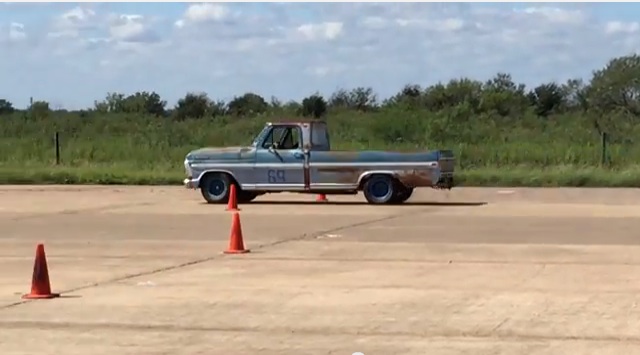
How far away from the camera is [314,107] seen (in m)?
70.4

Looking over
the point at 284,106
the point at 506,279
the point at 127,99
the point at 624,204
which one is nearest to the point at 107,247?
the point at 506,279

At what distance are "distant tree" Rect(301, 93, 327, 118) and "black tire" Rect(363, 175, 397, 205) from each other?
135 ft

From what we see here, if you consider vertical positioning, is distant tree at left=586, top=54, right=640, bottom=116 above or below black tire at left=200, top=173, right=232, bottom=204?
above

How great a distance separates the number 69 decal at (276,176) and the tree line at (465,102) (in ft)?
103

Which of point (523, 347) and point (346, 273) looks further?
point (346, 273)

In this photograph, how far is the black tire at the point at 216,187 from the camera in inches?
1082

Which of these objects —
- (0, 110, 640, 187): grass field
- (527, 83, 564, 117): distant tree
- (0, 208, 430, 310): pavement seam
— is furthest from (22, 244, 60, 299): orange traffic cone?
(527, 83, 564, 117): distant tree

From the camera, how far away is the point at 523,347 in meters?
10.0

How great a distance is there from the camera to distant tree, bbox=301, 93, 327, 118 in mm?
69000

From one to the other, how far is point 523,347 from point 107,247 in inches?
373

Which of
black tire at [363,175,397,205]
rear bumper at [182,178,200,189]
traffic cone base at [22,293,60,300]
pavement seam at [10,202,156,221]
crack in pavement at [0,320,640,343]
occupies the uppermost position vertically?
rear bumper at [182,178,200,189]

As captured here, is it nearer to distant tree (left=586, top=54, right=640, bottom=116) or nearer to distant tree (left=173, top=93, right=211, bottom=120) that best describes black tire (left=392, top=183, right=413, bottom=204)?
distant tree (left=586, top=54, right=640, bottom=116)

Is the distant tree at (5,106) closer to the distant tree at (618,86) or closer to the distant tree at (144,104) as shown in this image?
the distant tree at (144,104)

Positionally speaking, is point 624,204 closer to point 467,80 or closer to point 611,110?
point 611,110
